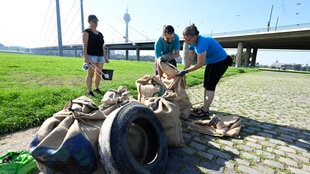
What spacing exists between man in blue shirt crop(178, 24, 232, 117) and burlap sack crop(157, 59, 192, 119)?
0.17 m

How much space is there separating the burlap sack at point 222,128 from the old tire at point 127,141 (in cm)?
118

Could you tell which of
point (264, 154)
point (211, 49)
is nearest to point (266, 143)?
point (264, 154)

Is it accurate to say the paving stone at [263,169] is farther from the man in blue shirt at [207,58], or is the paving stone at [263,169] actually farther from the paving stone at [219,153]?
the man in blue shirt at [207,58]

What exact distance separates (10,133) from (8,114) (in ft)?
1.97

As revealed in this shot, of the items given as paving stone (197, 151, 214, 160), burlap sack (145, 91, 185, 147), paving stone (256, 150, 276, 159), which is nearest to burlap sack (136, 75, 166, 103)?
burlap sack (145, 91, 185, 147)

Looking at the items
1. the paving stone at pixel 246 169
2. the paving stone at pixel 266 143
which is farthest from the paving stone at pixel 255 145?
the paving stone at pixel 246 169

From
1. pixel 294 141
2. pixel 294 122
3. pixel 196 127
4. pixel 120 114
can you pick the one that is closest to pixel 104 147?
pixel 120 114

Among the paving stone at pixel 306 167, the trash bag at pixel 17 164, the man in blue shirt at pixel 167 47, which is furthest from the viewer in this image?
the man in blue shirt at pixel 167 47

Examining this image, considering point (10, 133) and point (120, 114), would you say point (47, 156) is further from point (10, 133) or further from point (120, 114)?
point (10, 133)

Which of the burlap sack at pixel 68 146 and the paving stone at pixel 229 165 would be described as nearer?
the burlap sack at pixel 68 146

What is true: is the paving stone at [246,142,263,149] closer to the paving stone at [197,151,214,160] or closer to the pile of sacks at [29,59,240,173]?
the paving stone at [197,151,214,160]

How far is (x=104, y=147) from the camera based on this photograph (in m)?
1.57

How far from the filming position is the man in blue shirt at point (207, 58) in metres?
3.28

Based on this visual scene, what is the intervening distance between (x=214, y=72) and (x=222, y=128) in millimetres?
1172
